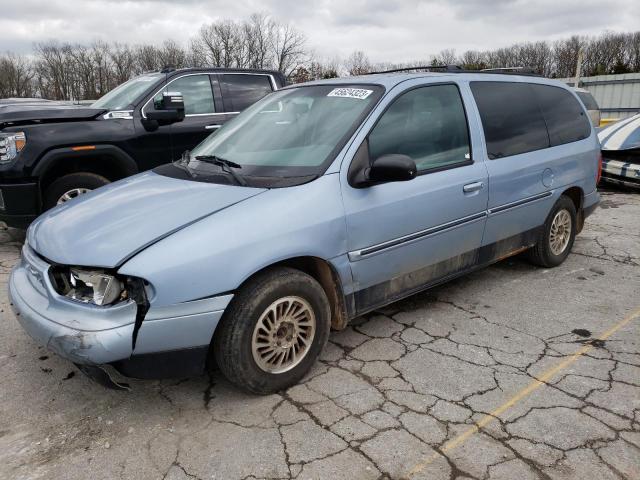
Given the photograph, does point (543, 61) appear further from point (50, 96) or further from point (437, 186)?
point (437, 186)

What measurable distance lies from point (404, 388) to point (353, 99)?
5.95 feet

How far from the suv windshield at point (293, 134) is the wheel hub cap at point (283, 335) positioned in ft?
2.31

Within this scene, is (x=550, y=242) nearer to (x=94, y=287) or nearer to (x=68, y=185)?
(x=94, y=287)

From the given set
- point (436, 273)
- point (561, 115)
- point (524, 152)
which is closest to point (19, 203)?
point (436, 273)

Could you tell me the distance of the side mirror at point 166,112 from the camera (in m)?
5.49

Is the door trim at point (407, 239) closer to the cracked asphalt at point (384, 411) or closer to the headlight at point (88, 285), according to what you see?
the cracked asphalt at point (384, 411)

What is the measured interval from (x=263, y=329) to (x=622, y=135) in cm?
853

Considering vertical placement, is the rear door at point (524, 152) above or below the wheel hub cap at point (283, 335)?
above

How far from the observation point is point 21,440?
8.32ft

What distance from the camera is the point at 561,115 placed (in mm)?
4637

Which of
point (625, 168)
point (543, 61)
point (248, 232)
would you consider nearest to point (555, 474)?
point (248, 232)

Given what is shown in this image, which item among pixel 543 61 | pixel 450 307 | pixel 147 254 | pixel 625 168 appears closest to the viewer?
pixel 147 254

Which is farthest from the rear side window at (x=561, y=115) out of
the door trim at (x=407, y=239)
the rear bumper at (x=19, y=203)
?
the rear bumper at (x=19, y=203)

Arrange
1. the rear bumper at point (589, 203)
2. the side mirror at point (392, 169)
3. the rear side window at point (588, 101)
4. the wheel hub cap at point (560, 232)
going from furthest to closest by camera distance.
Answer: the rear side window at point (588, 101), the rear bumper at point (589, 203), the wheel hub cap at point (560, 232), the side mirror at point (392, 169)
